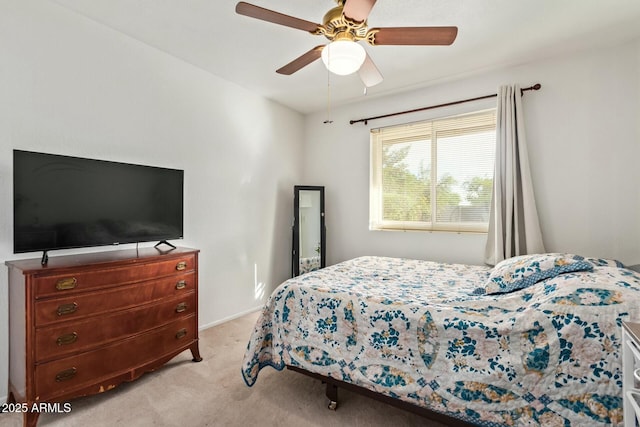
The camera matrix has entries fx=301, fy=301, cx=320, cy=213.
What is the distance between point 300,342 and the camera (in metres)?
1.95

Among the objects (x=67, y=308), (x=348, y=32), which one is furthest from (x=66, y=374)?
(x=348, y=32)

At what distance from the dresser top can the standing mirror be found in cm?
176

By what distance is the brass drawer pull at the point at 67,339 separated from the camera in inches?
67.3

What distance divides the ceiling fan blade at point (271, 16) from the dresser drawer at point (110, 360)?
2.13 metres

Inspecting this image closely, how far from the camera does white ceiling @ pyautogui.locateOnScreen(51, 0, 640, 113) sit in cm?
207

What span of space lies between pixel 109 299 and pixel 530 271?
8.49 ft

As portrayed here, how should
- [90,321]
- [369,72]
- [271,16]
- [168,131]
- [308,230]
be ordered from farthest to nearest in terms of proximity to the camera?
1. [308,230]
2. [168,131]
3. [369,72]
4. [90,321]
5. [271,16]

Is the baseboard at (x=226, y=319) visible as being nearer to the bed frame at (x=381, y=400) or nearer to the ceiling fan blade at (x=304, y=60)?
the bed frame at (x=381, y=400)

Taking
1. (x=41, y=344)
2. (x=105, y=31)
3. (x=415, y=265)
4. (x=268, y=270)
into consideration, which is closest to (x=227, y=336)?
(x=268, y=270)

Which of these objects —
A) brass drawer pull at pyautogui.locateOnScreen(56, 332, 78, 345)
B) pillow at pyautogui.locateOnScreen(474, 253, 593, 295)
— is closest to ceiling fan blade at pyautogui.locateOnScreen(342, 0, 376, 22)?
pillow at pyautogui.locateOnScreen(474, 253, 593, 295)

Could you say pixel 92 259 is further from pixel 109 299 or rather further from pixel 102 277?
pixel 109 299

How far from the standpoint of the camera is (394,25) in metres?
2.26

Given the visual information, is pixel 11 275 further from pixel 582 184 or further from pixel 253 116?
pixel 582 184

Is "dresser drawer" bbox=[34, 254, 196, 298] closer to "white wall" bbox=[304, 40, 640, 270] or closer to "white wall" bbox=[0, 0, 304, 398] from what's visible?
"white wall" bbox=[0, 0, 304, 398]
